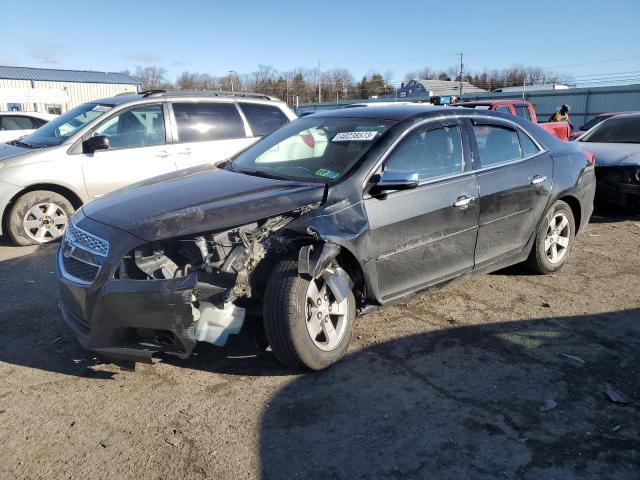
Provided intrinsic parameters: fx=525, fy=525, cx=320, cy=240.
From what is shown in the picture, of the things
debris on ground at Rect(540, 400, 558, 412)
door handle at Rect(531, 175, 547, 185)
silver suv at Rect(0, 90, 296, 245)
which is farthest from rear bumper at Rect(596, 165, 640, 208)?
debris on ground at Rect(540, 400, 558, 412)

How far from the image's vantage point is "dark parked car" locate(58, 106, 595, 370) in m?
3.16

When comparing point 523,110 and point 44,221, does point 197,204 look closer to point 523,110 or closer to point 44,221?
point 44,221

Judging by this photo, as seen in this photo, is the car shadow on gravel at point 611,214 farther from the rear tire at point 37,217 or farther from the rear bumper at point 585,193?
the rear tire at point 37,217

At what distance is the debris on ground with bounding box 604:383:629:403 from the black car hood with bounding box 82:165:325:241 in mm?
2157

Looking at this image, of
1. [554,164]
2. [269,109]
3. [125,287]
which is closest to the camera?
[125,287]

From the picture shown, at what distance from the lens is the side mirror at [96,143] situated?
6.52 m

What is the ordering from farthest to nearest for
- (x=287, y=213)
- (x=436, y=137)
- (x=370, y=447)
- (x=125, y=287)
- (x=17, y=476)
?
(x=436, y=137)
(x=287, y=213)
(x=125, y=287)
(x=370, y=447)
(x=17, y=476)

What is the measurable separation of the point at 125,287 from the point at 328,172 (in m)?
1.61

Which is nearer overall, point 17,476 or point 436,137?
point 17,476

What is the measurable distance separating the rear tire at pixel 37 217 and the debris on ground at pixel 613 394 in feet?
20.3

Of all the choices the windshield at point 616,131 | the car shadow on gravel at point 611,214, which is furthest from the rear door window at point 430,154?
the windshield at point 616,131

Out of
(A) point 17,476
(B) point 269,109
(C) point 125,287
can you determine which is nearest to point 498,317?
(C) point 125,287

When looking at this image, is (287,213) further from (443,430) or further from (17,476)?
(17,476)

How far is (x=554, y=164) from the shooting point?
201 inches
